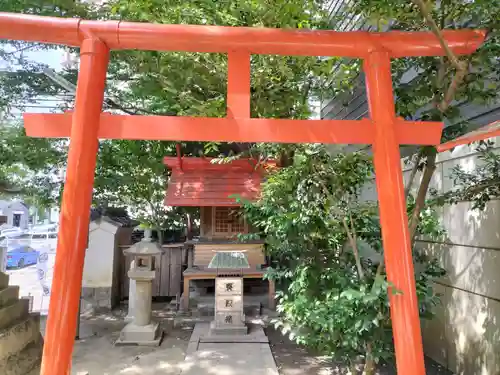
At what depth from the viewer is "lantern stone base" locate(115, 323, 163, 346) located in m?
6.68

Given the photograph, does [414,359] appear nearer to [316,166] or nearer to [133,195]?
[316,166]

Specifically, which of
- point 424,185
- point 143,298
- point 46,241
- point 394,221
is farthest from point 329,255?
point 46,241

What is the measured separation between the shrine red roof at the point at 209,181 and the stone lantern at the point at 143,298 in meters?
1.28

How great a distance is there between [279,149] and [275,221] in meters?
1.59

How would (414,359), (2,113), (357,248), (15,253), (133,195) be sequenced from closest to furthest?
(414,359) → (357,248) → (2,113) → (133,195) → (15,253)

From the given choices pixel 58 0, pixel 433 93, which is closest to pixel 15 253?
pixel 58 0

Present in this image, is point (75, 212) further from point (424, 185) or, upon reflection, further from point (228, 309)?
point (228, 309)

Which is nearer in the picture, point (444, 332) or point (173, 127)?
point (173, 127)

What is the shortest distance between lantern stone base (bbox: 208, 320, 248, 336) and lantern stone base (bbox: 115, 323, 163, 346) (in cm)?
112

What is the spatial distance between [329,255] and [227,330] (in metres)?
3.98

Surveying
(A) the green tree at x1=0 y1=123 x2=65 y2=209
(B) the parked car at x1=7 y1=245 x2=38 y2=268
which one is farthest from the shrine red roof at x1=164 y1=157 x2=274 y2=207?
(B) the parked car at x1=7 y1=245 x2=38 y2=268

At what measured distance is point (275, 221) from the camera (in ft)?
12.1

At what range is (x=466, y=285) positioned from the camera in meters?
4.78

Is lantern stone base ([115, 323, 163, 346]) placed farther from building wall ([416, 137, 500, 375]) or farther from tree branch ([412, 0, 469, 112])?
tree branch ([412, 0, 469, 112])
